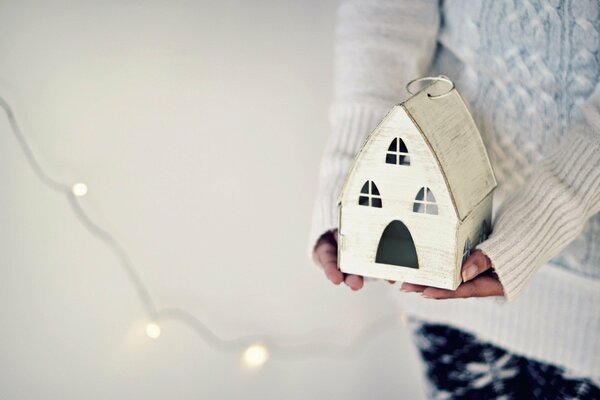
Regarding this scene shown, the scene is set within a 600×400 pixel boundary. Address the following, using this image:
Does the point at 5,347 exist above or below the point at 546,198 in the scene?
below

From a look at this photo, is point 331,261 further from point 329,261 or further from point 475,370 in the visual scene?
point 475,370

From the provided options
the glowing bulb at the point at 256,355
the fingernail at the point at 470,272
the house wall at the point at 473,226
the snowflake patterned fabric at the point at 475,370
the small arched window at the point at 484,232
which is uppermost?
the house wall at the point at 473,226

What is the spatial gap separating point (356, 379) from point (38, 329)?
0.61 metres

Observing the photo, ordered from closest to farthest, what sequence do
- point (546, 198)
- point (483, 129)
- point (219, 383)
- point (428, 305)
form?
point (546, 198) < point (483, 129) < point (428, 305) < point (219, 383)

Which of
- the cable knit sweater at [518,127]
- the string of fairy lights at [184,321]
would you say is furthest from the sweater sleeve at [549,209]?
the string of fairy lights at [184,321]

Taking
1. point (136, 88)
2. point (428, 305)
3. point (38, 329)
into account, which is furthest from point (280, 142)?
point (38, 329)

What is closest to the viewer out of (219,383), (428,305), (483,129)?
(483,129)

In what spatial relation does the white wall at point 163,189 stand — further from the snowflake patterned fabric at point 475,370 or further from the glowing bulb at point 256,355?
the snowflake patterned fabric at point 475,370

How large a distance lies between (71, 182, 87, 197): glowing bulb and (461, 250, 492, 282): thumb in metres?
0.63

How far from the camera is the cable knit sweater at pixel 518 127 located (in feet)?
2.19

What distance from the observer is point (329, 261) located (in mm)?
745

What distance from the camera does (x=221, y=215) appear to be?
1082mm

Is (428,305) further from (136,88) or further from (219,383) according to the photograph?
(136,88)

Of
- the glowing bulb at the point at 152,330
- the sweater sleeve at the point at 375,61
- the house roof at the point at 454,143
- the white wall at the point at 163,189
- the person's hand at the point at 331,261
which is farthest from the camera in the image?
the glowing bulb at the point at 152,330
